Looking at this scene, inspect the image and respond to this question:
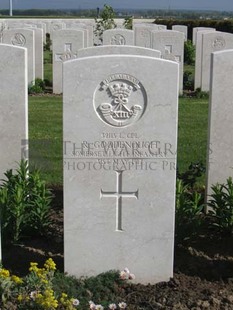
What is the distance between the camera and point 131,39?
1491 cm

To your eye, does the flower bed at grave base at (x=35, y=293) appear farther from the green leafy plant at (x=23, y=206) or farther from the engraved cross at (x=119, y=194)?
the green leafy plant at (x=23, y=206)

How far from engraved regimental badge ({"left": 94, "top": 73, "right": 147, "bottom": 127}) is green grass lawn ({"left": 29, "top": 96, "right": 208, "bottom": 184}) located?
2.84m

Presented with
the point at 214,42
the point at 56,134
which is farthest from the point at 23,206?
the point at 214,42

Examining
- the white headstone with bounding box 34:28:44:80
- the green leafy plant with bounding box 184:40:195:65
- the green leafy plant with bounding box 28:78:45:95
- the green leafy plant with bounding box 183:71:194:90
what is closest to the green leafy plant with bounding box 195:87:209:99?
the green leafy plant with bounding box 183:71:194:90

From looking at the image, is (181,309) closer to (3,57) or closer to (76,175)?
(76,175)

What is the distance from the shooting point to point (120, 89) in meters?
4.29

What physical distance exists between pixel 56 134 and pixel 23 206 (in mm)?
4416

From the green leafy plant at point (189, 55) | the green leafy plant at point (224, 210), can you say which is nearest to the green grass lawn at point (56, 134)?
the green leafy plant at point (224, 210)

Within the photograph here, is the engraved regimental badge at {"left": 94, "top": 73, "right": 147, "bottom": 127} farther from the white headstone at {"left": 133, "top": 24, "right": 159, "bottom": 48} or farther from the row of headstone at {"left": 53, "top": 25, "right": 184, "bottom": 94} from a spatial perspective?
the white headstone at {"left": 133, "top": 24, "right": 159, "bottom": 48}

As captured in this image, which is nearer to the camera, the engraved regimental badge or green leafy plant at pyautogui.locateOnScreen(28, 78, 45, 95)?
the engraved regimental badge

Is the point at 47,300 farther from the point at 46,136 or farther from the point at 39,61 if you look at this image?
the point at 39,61

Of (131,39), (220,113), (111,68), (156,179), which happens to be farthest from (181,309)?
(131,39)

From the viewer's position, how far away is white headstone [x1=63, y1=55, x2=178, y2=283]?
427cm

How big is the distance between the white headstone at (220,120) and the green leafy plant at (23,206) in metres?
1.61
